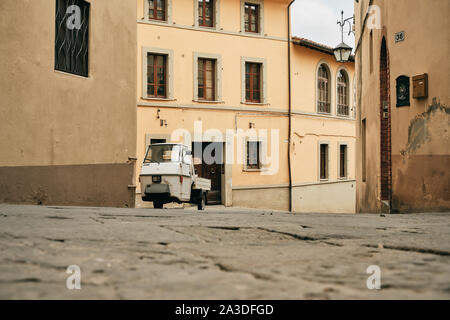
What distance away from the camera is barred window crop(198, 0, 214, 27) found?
2144 cm

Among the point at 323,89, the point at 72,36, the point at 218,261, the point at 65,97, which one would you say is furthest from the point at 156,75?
the point at 218,261

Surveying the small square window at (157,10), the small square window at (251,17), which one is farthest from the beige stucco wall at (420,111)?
the small square window at (251,17)

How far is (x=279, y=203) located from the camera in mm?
22516

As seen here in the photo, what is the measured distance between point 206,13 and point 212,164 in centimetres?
587

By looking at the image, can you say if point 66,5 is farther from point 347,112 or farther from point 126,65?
point 347,112

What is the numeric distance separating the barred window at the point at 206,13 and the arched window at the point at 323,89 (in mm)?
5916

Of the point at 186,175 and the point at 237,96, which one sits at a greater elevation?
the point at 237,96

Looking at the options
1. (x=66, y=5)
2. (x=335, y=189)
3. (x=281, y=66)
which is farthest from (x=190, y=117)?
(x=66, y=5)

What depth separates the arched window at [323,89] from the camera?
2494 centimetres

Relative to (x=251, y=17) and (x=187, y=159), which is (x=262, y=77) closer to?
(x=251, y=17)

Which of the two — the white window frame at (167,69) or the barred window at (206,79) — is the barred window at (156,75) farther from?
the barred window at (206,79)

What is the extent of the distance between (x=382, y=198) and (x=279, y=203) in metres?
11.4

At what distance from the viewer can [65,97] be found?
10281mm

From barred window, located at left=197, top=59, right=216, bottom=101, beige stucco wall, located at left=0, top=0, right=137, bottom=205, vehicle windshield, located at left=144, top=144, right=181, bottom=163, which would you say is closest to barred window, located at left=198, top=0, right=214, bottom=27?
barred window, located at left=197, top=59, right=216, bottom=101
